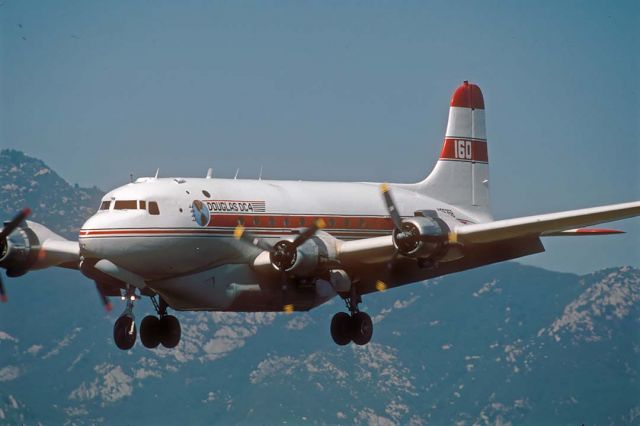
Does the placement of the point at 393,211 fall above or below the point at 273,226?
above

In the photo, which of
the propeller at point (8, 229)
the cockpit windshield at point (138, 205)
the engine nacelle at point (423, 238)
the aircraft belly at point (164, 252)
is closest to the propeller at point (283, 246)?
the aircraft belly at point (164, 252)

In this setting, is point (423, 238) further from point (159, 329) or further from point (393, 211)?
point (159, 329)

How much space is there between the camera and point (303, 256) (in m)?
39.3

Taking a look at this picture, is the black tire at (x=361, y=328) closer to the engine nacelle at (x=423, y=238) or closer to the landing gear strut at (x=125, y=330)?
the engine nacelle at (x=423, y=238)

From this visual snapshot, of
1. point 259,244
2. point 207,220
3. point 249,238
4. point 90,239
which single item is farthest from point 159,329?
point 90,239

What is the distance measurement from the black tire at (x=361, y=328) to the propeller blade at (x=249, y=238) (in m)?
5.51

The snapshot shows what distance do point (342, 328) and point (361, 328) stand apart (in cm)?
72

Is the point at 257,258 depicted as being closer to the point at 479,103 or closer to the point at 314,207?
the point at 314,207

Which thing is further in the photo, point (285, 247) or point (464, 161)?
point (464, 161)

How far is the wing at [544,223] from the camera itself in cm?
3775

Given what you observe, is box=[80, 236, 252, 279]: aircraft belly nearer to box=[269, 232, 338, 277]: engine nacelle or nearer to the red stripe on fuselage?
the red stripe on fuselage

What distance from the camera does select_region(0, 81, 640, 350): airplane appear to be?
3809 centimetres

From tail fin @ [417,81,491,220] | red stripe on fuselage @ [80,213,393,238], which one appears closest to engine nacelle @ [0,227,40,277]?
red stripe on fuselage @ [80,213,393,238]

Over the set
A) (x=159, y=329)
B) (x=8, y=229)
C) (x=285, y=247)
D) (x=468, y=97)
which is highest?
(x=468, y=97)
